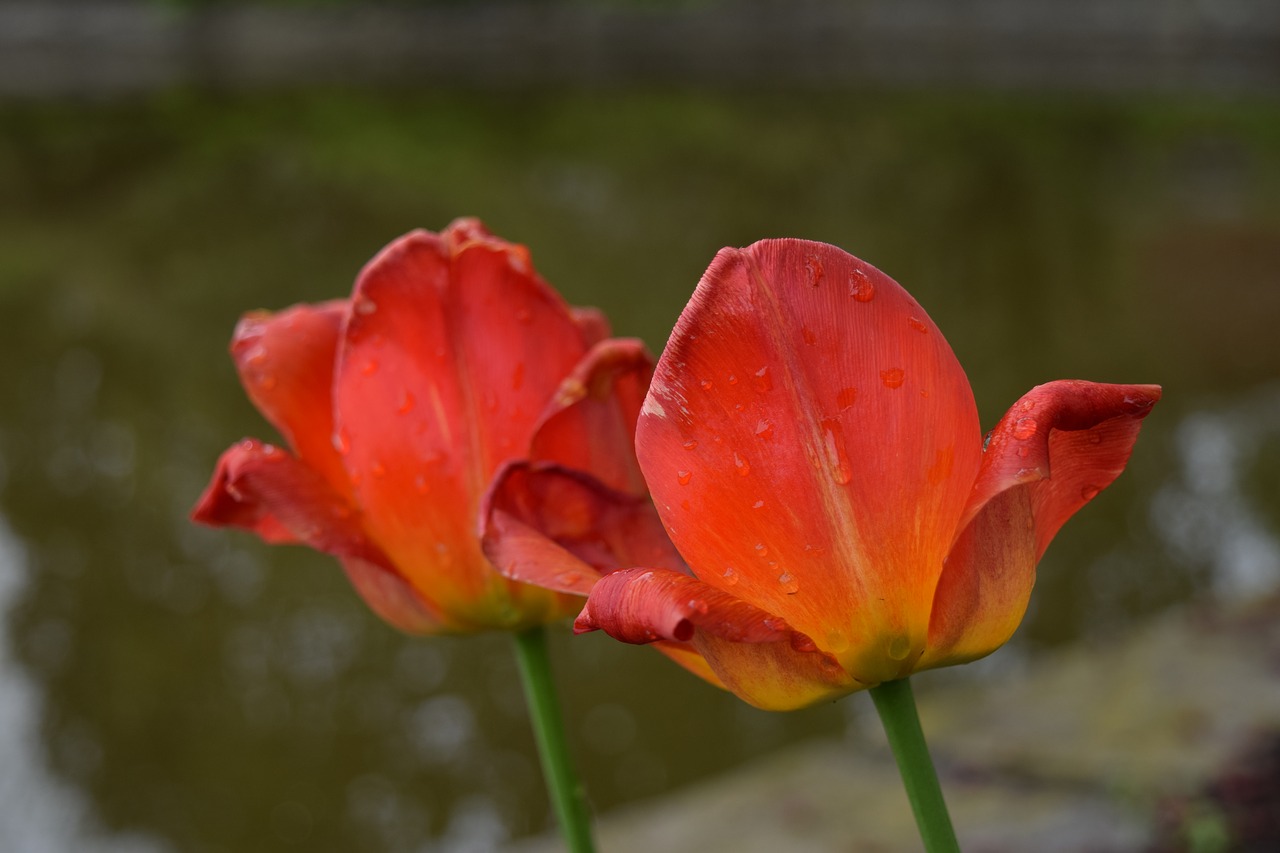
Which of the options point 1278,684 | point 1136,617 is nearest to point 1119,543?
point 1136,617

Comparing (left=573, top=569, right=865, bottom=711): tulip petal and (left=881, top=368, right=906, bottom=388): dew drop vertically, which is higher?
(left=881, top=368, right=906, bottom=388): dew drop

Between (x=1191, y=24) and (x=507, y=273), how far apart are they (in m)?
17.7

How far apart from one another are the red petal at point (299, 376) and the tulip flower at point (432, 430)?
25mm

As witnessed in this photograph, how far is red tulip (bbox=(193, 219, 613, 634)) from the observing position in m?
0.49

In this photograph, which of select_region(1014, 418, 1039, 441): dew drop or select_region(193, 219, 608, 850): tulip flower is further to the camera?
select_region(193, 219, 608, 850): tulip flower

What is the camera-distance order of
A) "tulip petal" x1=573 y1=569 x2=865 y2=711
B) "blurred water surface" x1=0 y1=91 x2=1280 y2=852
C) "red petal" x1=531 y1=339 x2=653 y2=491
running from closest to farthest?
"tulip petal" x1=573 y1=569 x2=865 y2=711 → "red petal" x1=531 y1=339 x2=653 y2=491 → "blurred water surface" x1=0 y1=91 x2=1280 y2=852

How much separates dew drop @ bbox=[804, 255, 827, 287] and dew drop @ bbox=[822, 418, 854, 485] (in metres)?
0.04

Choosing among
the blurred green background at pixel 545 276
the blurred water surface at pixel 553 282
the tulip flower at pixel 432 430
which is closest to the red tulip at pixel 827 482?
the tulip flower at pixel 432 430

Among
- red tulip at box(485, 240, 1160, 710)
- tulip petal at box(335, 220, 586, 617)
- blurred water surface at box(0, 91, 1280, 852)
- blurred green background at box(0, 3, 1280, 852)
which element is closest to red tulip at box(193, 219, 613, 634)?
tulip petal at box(335, 220, 586, 617)

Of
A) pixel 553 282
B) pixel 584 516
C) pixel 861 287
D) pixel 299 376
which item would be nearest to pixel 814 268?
pixel 861 287

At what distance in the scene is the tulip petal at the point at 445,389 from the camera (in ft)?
1.61

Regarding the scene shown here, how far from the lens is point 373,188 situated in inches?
424

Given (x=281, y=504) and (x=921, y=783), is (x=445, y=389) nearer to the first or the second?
(x=281, y=504)

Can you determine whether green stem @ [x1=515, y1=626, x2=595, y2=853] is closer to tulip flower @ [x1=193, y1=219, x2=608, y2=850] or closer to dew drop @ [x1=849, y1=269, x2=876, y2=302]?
tulip flower @ [x1=193, y1=219, x2=608, y2=850]
